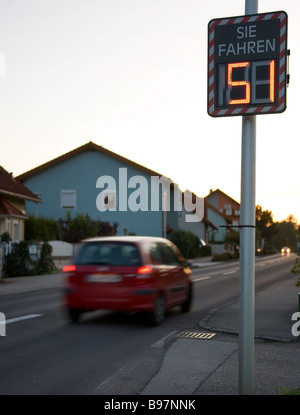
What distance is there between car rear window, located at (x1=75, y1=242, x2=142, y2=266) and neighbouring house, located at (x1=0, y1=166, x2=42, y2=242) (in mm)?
17851

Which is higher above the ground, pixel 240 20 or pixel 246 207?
pixel 240 20

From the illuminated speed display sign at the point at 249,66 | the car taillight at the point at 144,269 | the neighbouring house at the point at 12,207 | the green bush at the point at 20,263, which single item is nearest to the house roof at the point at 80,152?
the neighbouring house at the point at 12,207

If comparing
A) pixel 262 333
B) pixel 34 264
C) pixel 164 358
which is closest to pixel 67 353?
pixel 164 358

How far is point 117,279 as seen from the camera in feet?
37.8

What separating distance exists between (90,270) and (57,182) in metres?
39.8

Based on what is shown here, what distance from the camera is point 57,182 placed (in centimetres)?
5088

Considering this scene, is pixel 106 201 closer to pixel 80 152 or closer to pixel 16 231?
pixel 80 152

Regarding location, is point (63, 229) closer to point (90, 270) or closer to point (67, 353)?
point (90, 270)

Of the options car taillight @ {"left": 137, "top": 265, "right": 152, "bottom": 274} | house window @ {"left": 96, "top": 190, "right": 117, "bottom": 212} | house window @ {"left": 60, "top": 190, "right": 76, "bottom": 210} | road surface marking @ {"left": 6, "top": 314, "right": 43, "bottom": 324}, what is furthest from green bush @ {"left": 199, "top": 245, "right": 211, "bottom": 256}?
car taillight @ {"left": 137, "top": 265, "right": 152, "bottom": 274}

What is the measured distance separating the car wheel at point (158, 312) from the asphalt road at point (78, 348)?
167 millimetres

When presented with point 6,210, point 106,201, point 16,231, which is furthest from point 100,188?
point 6,210

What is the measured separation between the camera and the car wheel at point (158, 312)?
1167 centimetres

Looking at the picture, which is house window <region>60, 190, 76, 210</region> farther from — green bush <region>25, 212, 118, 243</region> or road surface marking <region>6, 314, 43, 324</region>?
road surface marking <region>6, 314, 43, 324</region>

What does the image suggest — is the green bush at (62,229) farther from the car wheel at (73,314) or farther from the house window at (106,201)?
the car wheel at (73,314)
